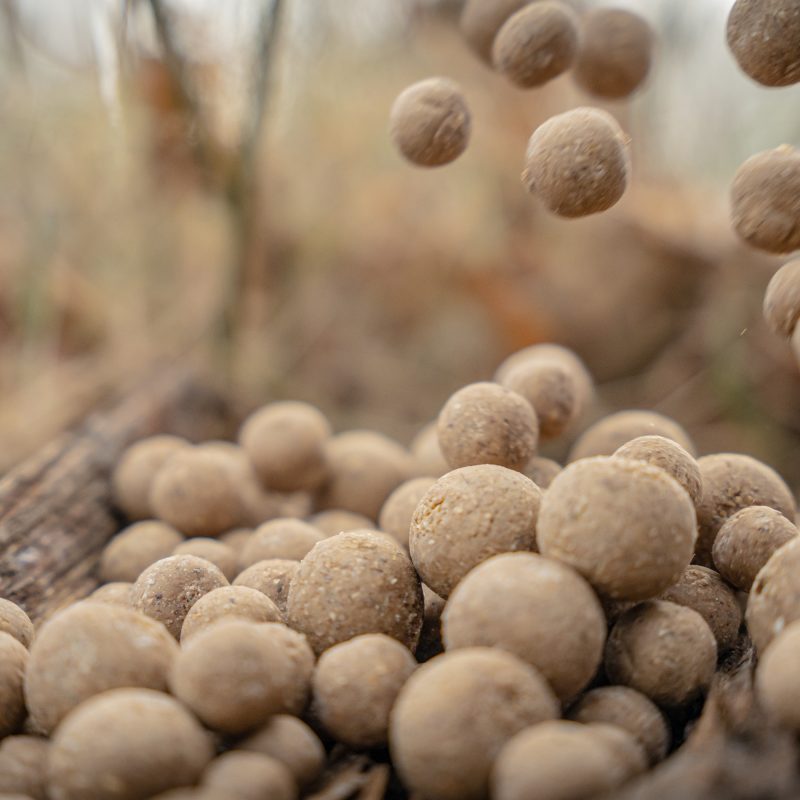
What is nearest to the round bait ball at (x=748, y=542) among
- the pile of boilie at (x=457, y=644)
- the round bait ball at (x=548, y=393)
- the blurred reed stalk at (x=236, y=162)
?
the pile of boilie at (x=457, y=644)

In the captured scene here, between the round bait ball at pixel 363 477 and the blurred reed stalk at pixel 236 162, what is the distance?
2.61 ft

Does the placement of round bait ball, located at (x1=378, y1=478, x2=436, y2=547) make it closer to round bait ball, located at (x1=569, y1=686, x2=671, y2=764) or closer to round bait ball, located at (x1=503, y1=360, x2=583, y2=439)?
round bait ball, located at (x1=503, y1=360, x2=583, y2=439)

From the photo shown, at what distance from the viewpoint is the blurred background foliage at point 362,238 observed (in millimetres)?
2887

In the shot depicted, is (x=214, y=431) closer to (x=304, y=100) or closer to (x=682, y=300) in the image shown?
(x=304, y=100)

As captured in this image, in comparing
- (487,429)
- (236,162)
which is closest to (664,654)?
(487,429)

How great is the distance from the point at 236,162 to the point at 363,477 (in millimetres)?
1092

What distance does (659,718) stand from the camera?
1.01 m

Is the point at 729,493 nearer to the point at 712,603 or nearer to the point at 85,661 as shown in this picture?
the point at 712,603

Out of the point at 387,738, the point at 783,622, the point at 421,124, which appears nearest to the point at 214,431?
the point at 421,124

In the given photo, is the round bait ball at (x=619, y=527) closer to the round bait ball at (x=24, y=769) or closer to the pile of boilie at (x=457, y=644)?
the pile of boilie at (x=457, y=644)

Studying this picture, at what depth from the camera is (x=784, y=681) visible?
0.86m

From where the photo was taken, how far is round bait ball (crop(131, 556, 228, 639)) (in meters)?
1.19

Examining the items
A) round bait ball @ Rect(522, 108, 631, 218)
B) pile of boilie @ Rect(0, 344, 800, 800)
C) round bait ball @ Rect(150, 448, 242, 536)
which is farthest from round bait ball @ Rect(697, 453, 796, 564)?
round bait ball @ Rect(150, 448, 242, 536)

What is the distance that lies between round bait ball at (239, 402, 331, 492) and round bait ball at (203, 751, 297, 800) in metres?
0.93
